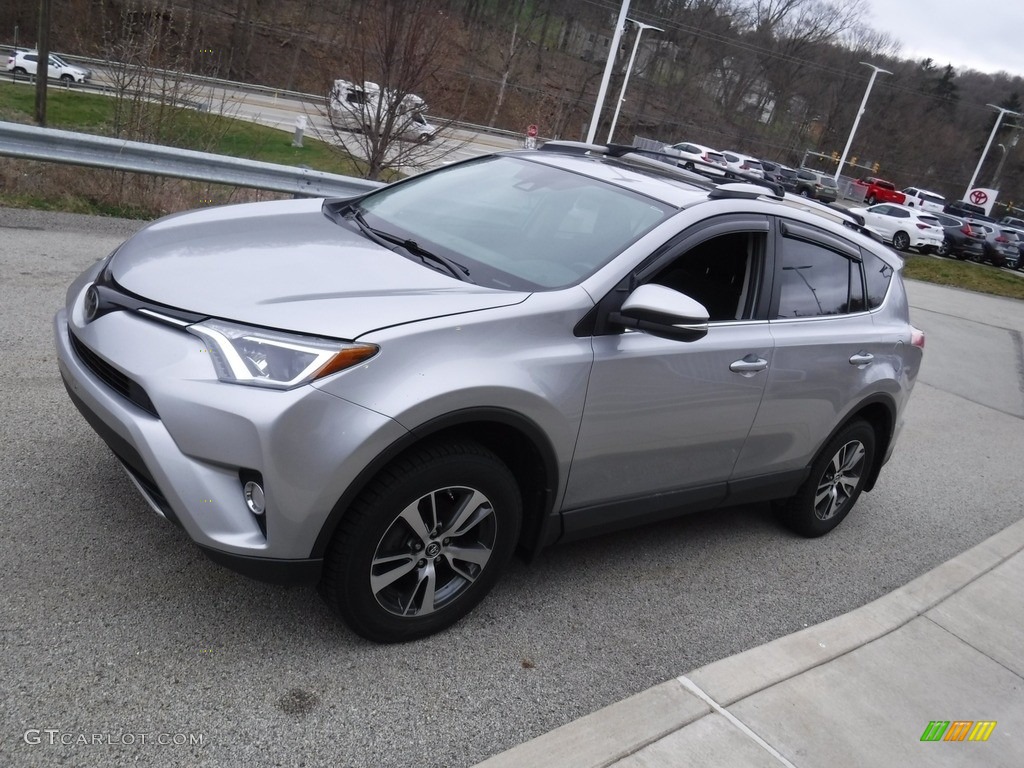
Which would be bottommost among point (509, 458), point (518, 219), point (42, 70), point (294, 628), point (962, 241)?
point (42, 70)

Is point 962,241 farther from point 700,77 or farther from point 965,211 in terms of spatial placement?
point 700,77

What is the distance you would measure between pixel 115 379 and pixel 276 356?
0.64 metres

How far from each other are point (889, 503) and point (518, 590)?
3.54 meters

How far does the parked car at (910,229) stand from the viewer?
107 feet

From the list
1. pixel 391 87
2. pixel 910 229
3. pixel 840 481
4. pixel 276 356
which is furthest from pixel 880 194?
pixel 276 356

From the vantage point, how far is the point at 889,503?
6.34m

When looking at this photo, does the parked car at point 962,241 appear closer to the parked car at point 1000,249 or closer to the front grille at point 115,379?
the parked car at point 1000,249

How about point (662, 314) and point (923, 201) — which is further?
point (923, 201)

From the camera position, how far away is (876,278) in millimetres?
5160

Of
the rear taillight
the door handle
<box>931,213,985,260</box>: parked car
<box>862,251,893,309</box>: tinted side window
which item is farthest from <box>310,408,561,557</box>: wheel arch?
<box>931,213,985,260</box>: parked car

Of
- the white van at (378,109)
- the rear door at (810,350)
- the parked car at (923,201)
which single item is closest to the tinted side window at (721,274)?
the rear door at (810,350)

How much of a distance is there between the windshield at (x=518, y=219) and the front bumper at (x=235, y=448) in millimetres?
988

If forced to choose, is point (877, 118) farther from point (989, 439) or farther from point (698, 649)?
point (698, 649)

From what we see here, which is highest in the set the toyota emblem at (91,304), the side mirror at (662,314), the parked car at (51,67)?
the side mirror at (662,314)
